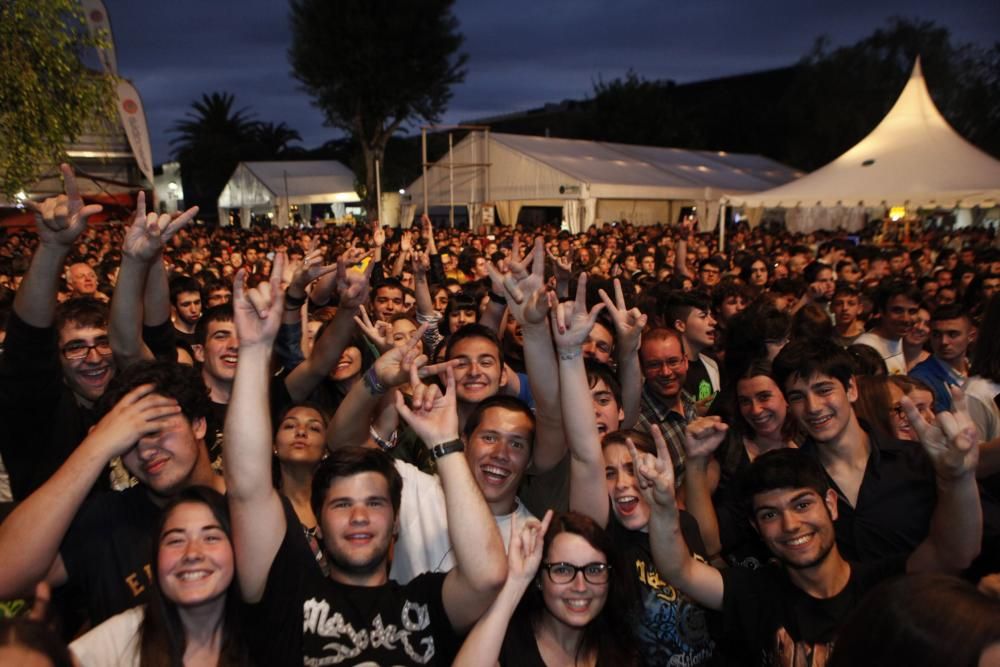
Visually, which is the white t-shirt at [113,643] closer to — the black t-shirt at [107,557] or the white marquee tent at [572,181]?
the black t-shirt at [107,557]

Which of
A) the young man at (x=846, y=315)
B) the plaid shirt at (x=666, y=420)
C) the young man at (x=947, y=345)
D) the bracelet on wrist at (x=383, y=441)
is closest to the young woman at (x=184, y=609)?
the bracelet on wrist at (x=383, y=441)

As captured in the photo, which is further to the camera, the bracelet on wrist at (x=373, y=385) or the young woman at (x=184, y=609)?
the bracelet on wrist at (x=373, y=385)

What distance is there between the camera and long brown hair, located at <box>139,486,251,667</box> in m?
1.97

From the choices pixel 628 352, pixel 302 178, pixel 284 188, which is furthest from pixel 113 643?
pixel 302 178

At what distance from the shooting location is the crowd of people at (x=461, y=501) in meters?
2.02

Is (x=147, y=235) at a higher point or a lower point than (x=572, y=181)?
lower

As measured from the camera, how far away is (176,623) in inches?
79.8

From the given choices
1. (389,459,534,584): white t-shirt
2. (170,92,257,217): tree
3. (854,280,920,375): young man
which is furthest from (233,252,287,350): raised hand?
(170,92,257,217): tree

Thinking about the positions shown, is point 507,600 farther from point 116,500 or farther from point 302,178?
point 302,178

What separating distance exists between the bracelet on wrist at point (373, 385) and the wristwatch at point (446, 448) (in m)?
0.74

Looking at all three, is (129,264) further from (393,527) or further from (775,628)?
(775,628)

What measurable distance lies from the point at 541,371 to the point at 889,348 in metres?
3.60

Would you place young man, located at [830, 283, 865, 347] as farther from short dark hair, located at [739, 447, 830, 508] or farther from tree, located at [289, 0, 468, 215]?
tree, located at [289, 0, 468, 215]

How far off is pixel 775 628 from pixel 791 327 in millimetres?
3128
